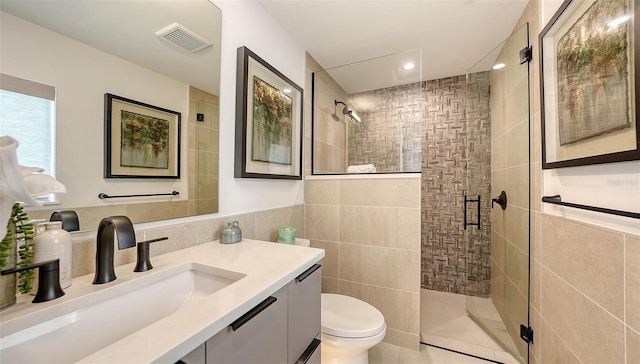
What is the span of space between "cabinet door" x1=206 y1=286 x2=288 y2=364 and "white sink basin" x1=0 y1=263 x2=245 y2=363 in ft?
0.55

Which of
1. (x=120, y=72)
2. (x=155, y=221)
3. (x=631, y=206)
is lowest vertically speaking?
(x=155, y=221)

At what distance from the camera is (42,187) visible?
0.60 meters

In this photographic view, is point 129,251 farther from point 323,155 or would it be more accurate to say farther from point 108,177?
point 323,155

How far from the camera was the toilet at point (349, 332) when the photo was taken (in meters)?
1.34

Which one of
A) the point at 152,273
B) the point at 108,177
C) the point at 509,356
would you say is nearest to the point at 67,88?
the point at 108,177

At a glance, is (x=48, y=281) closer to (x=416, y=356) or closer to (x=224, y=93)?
(x=224, y=93)

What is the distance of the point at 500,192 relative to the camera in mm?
2010

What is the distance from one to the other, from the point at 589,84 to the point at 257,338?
5.35ft

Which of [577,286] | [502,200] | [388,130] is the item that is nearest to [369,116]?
[388,130]

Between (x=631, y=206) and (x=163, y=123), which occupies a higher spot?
(x=163, y=123)

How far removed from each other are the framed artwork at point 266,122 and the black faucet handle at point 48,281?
88cm

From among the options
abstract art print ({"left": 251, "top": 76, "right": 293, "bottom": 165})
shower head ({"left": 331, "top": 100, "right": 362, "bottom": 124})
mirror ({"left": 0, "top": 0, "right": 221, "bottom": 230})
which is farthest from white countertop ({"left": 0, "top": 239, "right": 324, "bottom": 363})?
shower head ({"left": 331, "top": 100, "right": 362, "bottom": 124})

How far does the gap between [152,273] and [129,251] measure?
19cm

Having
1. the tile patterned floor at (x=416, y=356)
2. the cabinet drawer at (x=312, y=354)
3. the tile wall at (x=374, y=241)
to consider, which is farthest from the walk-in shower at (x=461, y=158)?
the cabinet drawer at (x=312, y=354)
